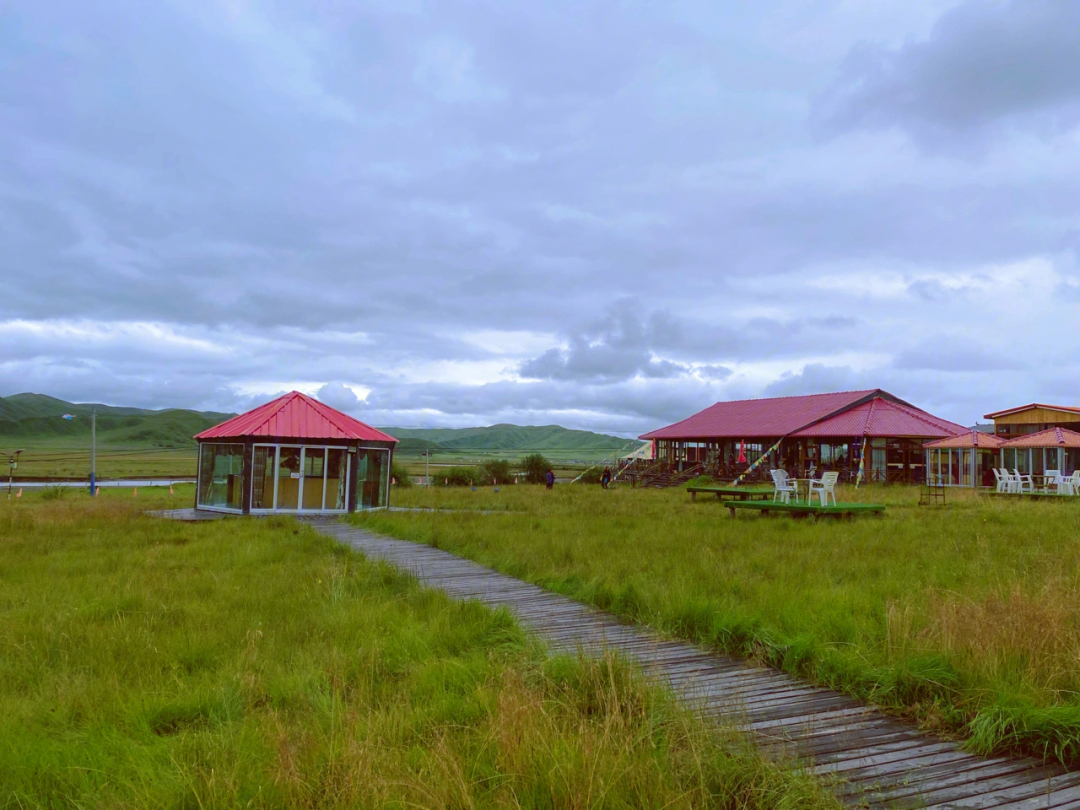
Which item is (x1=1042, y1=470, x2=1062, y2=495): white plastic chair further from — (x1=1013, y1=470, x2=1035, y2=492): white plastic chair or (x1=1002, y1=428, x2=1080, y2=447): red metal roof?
(x1=1002, y1=428, x2=1080, y2=447): red metal roof

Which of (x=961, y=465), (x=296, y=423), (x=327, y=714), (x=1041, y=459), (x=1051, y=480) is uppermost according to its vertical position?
(x=296, y=423)

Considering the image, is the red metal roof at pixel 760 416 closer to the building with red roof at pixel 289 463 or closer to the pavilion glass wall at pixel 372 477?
the pavilion glass wall at pixel 372 477

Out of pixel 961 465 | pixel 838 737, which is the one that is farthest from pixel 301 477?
pixel 961 465

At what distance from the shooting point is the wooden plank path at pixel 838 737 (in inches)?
140

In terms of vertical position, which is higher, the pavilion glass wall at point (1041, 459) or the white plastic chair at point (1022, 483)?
the pavilion glass wall at point (1041, 459)

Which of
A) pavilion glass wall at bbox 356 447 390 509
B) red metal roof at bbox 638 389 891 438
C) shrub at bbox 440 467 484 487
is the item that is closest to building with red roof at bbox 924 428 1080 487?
red metal roof at bbox 638 389 891 438

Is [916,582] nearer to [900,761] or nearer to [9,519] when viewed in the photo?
[900,761]

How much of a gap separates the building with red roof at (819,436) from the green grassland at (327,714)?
32976mm

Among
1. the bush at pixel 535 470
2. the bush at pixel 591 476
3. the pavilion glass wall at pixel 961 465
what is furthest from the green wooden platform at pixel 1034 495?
the bush at pixel 535 470

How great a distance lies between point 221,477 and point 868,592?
18166 mm

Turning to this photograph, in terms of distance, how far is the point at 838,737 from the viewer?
4.24 m

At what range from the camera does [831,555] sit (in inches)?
434

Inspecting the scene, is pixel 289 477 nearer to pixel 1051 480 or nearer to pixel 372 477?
pixel 372 477

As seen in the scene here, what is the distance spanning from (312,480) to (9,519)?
690cm
